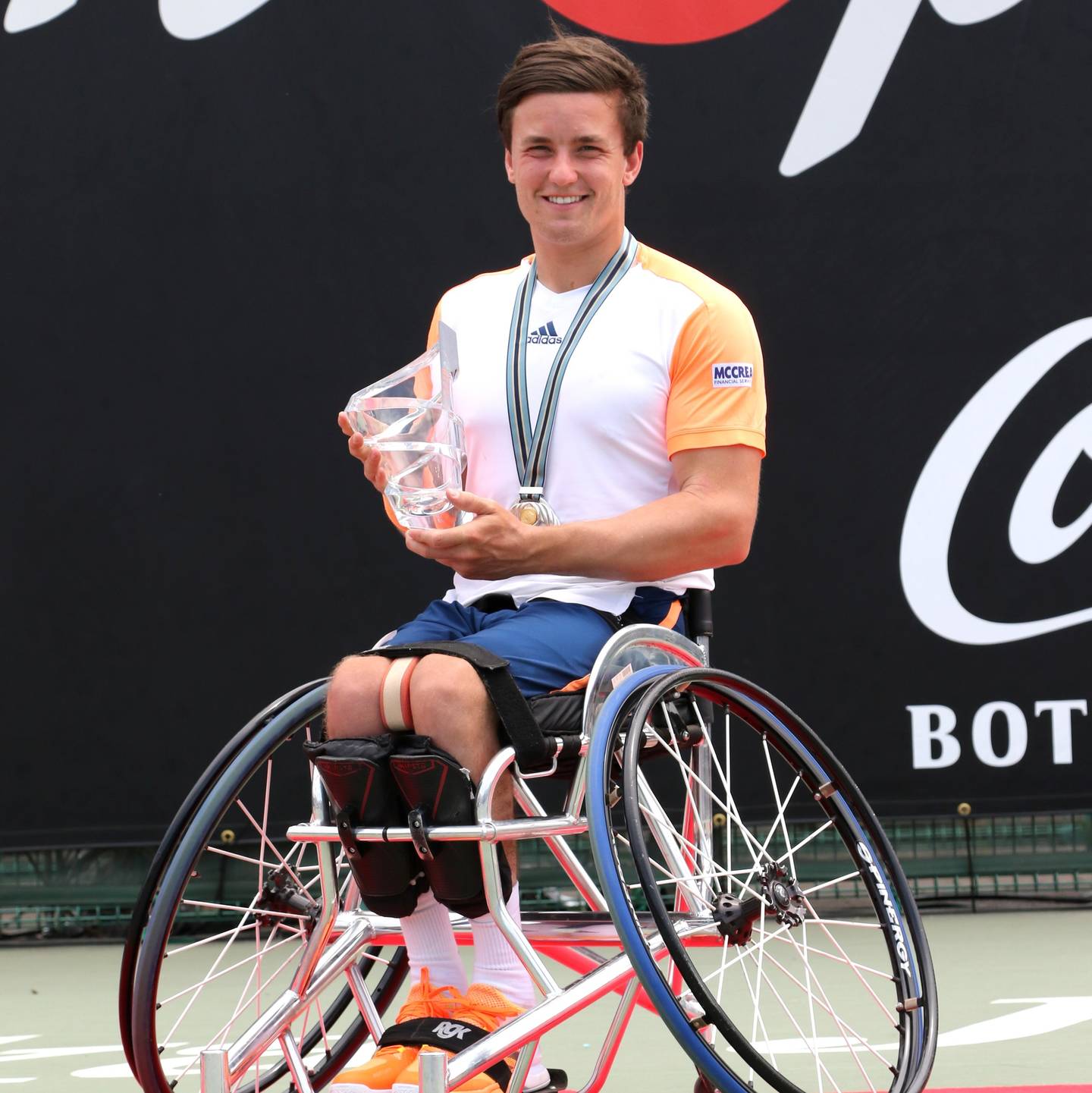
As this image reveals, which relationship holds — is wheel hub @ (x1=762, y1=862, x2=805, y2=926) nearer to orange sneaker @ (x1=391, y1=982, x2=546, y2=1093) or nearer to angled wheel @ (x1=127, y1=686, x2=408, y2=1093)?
orange sneaker @ (x1=391, y1=982, x2=546, y2=1093)

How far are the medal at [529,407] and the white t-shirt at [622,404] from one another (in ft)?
0.03

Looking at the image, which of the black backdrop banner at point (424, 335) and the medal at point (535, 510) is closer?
the medal at point (535, 510)

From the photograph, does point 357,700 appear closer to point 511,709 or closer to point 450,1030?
point 511,709

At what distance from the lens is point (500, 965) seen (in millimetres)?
1947

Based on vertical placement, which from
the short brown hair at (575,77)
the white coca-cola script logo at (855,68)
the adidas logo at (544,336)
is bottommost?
the adidas logo at (544,336)

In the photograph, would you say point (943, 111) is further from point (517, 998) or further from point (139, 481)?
point (517, 998)

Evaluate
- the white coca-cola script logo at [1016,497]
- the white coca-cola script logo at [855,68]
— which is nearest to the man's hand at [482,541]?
the white coca-cola script logo at [1016,497]

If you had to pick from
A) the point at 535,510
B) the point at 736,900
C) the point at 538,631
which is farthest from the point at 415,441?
the point at 736,900

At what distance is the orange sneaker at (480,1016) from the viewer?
1.77 m

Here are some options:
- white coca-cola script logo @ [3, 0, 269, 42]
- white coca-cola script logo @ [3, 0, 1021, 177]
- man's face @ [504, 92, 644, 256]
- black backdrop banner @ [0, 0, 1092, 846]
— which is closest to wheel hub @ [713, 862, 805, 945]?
man's face @ [504, 92, 644, 256]

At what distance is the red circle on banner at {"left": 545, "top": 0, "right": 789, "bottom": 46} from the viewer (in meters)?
3.83

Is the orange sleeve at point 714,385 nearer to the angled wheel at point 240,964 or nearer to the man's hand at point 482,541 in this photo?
the man's hand at point 482,541

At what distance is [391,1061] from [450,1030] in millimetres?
77

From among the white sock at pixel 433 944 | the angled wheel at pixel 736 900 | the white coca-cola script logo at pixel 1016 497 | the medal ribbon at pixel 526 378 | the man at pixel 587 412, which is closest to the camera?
the angled wheel at pixel 736 900
